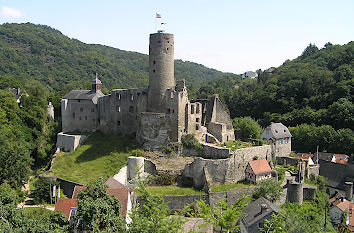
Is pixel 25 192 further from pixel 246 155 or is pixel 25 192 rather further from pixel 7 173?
pixel 246 155

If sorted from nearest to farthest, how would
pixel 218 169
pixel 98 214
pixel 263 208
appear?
1. pixel 98 214
2. pixel 263 208
3. pixel 218 169

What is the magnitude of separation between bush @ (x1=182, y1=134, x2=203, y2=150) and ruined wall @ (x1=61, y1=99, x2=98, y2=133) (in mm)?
15553

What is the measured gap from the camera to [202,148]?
1430 inches

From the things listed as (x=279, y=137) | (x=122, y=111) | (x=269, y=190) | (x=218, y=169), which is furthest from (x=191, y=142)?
(x=279, y=137)

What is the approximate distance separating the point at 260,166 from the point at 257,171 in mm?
1002

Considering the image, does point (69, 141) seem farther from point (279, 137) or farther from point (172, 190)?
point (279, 137)

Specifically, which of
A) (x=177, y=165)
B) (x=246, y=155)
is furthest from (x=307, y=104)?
(x=177, y=165)

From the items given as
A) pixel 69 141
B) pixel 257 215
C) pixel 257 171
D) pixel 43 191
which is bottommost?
pixel 257 215

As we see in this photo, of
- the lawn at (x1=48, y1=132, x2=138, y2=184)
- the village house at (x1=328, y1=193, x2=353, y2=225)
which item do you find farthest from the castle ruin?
the village house at (x1=328, y1=193, x2=353, y2=225)

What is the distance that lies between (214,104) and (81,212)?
27.1m

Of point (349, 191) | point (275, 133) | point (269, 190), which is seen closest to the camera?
point (269, 190)

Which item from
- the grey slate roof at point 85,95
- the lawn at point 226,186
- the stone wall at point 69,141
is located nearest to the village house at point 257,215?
the lawn at point 226,186

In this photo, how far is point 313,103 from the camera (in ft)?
239

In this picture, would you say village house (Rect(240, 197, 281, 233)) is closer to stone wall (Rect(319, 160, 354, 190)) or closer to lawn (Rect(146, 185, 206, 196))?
lawn (Rect(146, 185, 206, 196))
